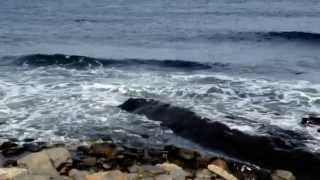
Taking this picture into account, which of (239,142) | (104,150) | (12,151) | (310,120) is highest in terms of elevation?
(310,120)

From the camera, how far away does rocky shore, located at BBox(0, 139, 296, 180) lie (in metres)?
14.0

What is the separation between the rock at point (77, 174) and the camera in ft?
45.7

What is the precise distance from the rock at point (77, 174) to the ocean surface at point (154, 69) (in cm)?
373

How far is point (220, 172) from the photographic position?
14.5 m

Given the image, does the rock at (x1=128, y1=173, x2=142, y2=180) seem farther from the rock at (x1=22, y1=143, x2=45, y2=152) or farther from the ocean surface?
the rock at (x1=22, y1=143, x2=45, y2=152)

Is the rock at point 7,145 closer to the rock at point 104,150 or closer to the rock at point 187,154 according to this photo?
the rock at point 104,150

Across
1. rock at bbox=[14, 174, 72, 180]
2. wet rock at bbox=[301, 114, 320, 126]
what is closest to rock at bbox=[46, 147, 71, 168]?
rock at bbox=[14, 174, 72, 180]

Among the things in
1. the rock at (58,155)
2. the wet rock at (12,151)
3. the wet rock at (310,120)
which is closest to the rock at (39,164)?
the rock at (58,155)

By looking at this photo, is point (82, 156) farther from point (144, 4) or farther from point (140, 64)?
point (144, 4)

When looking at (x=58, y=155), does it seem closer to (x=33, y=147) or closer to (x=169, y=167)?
(x=33, y=147)

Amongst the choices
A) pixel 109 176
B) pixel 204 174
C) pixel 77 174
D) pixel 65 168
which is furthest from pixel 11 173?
pixel 204 174

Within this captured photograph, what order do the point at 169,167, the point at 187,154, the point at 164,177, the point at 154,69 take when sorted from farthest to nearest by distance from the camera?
the point at 154,69
the point at 187,154
the point at 169,167
the point at 164,177

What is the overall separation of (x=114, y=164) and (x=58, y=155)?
5.68 ft

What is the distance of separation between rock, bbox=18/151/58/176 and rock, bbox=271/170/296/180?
6.31 metres
